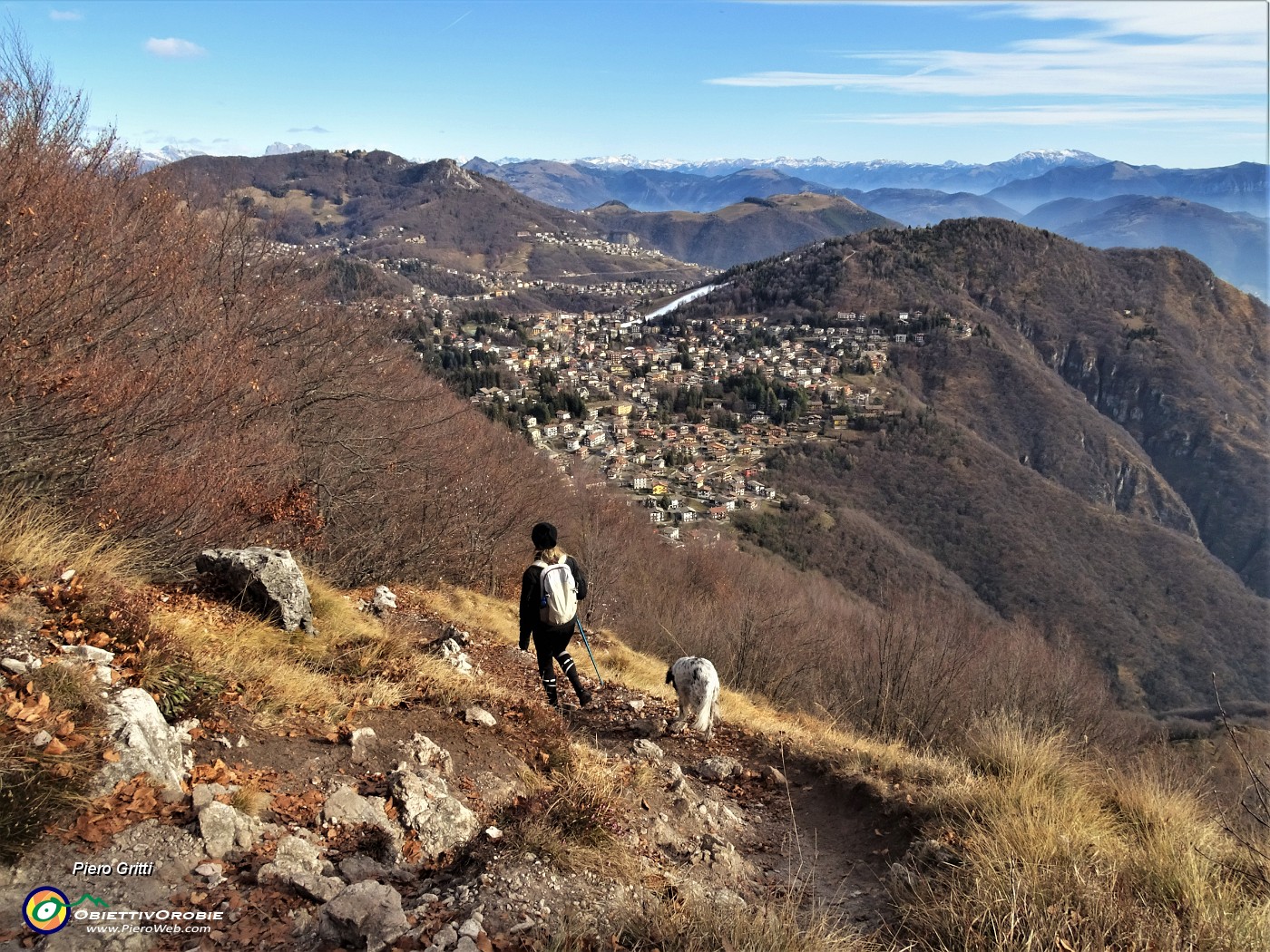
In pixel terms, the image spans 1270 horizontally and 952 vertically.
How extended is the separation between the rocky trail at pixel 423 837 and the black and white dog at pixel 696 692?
70 centimetres

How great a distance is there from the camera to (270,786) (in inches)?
161

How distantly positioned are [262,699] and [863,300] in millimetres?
172160

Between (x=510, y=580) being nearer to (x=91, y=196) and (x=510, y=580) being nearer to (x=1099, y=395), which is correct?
(x=91, y=196)

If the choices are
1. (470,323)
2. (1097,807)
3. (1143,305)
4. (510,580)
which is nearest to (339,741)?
(1097,807)

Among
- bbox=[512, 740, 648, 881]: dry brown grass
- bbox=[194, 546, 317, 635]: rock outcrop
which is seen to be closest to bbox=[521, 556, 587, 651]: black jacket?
bbox=[512, 740, 648, 881]: dry brown grass

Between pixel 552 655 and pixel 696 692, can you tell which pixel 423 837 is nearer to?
pixel 552 655

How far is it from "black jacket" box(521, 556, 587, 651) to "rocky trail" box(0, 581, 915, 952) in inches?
25.9

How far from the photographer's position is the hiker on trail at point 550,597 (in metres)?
6.20

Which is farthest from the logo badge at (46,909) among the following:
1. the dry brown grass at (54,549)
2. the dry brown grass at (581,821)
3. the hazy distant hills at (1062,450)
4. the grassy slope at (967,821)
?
the hazy distant hills at (1062,450)

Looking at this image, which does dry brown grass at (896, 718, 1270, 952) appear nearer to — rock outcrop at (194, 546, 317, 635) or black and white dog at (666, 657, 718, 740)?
black and white dog at (666, 657, 718, 740)

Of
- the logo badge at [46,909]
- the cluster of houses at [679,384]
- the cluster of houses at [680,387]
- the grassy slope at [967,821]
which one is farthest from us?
the cluster of houses at [680,387]

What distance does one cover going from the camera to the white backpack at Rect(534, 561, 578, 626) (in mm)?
6188

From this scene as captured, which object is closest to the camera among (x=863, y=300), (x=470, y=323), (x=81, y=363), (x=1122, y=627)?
(x=81, y=363)

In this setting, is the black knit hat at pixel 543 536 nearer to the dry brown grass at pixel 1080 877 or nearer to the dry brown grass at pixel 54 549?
the dry brown grass at pixel 54 549
